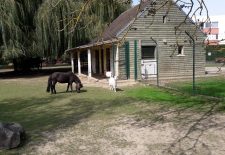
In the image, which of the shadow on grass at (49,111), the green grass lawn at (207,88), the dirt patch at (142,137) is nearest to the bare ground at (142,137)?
the dirt patch at (142,137)

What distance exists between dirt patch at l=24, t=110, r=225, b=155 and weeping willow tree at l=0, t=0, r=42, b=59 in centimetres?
1770

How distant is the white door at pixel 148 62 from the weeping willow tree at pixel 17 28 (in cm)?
900

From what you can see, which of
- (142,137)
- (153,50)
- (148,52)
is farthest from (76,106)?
(153,50)

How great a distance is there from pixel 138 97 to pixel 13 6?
1582 cm

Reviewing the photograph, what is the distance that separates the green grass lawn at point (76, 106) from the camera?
31.2 ft

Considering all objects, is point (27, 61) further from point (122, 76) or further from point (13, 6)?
point (122, 76)

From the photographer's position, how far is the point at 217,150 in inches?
256

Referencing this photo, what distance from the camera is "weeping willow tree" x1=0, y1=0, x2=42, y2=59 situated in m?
25.3

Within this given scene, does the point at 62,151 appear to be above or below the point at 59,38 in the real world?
below

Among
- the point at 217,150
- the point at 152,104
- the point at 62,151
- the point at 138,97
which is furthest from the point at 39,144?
the point at 138,97

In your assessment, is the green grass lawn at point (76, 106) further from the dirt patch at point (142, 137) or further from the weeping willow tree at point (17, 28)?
the weeping willow tree at point (17, 28)

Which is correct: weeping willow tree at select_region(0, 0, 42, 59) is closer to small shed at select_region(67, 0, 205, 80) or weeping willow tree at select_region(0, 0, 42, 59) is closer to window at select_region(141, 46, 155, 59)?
small shed at select_region(67, 0, 205, 80)

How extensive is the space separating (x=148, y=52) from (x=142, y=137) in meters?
16.0

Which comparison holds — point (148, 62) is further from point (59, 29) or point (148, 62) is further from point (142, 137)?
point (142, 137)
